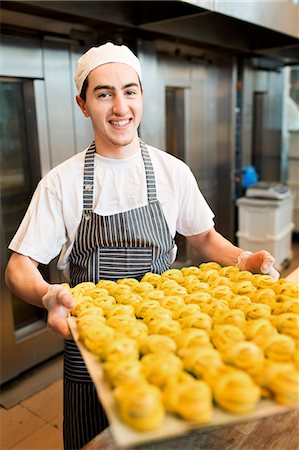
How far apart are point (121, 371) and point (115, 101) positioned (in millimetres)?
880

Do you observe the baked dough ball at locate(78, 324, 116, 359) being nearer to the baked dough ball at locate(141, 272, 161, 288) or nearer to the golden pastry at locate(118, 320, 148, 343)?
the golden pastry at locate(118, 320, 148, 343)

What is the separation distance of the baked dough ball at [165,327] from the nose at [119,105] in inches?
27.2

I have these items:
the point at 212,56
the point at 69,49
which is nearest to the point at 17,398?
the point at 69,49

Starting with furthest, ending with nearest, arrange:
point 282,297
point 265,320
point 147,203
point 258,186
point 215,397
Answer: point 258,186
point 147,203
point 282,297
point 265,320
point 215,397

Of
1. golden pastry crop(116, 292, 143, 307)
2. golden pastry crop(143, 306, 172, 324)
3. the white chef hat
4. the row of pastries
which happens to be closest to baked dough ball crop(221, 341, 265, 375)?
the row of pastries

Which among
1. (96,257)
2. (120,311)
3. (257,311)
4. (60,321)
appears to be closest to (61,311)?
(60,321)

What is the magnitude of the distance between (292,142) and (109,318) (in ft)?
14.7

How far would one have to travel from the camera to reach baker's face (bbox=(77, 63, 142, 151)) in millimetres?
1362

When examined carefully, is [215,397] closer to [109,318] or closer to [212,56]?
[109,318]

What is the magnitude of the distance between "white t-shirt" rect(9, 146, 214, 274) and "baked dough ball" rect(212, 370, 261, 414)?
841mm

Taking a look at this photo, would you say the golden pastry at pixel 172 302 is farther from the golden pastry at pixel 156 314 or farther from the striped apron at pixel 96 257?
the striped apron at pixel 96 257

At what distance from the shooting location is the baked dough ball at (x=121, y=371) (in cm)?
78

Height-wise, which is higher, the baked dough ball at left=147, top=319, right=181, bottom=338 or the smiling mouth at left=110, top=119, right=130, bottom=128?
the smiling mouth at left=110, top=119, right=130, bottom=128

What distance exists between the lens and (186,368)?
2.73 ft
